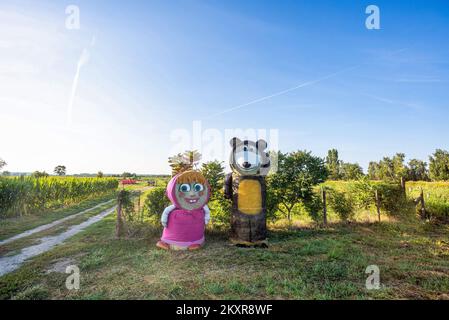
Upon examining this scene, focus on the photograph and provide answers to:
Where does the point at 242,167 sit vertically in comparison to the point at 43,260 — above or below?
above

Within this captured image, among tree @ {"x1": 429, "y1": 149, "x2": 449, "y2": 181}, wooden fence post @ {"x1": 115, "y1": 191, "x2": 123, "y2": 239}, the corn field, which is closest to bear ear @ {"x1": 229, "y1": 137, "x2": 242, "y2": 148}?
wooden fence post @ {"x1": 115, "y1": 191, "x2": 123, "y2": 239}

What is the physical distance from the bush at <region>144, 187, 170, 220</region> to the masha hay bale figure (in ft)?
4.25

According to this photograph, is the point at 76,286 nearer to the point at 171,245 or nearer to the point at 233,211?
the point at 171,245

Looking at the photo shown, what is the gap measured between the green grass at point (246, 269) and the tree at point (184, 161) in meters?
2.15

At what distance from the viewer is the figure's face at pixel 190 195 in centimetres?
586

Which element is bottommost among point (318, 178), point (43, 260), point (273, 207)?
point (43, 260)

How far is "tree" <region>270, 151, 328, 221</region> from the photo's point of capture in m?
8.27

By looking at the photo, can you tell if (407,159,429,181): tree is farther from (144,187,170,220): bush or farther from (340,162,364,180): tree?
(144,187,170,220): bush

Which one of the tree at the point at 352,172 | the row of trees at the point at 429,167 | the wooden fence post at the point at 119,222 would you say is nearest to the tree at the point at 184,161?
the wooden fence post at the point at 119,222

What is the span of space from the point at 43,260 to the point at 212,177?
188 inches

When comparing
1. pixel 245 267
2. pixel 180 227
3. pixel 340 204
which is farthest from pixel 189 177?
pixel 340 204

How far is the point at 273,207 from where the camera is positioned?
8000mm
